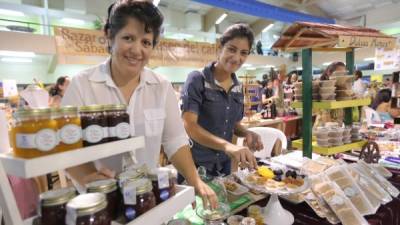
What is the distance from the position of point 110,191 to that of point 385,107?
473 cm

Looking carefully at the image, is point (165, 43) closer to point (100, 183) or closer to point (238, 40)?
point (238, 40)

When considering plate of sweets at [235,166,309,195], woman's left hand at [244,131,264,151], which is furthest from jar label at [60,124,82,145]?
woman's left hand at [244,131,264,151]

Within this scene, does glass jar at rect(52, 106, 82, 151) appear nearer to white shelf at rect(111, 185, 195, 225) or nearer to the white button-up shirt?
white shelf at rect(111, 185, 195, 225)

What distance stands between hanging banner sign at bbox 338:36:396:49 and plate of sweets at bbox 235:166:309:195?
85cm

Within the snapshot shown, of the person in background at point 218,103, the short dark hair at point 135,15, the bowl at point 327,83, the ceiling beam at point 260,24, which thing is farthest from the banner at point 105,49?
the ceiling beam at point 260,24

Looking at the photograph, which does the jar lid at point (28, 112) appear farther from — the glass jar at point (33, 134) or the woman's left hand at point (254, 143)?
the woman's left hand at point (254, 143)

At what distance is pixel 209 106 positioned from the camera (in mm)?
1751

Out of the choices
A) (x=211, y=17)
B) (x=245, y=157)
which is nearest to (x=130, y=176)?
(x=245, y=157)

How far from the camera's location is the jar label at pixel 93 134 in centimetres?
60

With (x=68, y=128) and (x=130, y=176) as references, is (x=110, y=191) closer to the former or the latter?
(x=130, y=176)

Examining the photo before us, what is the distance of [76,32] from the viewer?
15.4 feet

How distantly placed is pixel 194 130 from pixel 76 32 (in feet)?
13.1

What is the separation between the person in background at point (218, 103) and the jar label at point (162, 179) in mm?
840

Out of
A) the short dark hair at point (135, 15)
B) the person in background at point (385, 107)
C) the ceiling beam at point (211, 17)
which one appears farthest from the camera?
the ceiling beam at point (211, 17)
